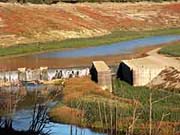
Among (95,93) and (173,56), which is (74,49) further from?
(95,93)

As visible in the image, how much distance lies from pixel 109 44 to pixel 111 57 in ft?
35.8

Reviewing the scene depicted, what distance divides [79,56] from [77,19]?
23252 mm

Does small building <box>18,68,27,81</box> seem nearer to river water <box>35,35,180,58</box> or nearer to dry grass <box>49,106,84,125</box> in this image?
dry grass <box>49,106,84,125</box>

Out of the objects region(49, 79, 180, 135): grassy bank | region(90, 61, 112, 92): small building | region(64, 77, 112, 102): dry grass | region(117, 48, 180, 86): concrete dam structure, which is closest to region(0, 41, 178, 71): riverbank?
region(117, 48, 180, 86): concrete dam structure

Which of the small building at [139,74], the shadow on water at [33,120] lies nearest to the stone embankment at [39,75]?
the shadow on water at [33,120]

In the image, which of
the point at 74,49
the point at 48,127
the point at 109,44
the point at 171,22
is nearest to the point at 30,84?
the point at 48,127

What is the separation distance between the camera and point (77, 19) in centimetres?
7825

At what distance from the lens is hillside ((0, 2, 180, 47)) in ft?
220

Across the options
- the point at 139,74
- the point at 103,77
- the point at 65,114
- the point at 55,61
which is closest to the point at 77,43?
the point at 55,61

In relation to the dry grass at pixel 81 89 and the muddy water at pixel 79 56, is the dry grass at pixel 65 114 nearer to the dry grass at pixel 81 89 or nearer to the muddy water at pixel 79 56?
the dry grass at pixel 81 89

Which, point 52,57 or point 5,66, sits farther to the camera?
point 52,57

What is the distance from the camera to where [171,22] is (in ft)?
288

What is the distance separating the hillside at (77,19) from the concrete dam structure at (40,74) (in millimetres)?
18515

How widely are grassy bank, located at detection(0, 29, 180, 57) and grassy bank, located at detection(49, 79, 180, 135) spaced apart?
67.7ft
